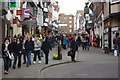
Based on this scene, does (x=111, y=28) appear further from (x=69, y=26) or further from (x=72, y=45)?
(x=69, y=26)

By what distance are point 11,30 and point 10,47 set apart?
17.7m

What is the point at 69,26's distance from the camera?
150 metres

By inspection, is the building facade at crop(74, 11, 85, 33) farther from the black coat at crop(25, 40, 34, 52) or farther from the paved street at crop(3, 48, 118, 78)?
the paved street at crop(3, 48, 118, 78)

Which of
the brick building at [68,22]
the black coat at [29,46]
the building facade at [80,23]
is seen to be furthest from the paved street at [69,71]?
the brick building at [68,22]

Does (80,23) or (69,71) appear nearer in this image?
(69,71)

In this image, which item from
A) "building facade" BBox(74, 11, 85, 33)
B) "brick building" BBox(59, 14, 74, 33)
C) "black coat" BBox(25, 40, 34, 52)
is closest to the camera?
"black coat" BBox(25, 40, 34, 52)

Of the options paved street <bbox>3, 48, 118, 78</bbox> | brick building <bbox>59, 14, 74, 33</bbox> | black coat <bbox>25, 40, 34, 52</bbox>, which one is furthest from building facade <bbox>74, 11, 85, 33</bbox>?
paved street <bbox>3, 48, 118, 78</bbox>

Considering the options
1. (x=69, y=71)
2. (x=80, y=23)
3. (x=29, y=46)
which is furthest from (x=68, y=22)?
(x=69, y=71)

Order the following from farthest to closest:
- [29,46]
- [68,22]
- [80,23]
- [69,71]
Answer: [68,22], [80,23], [29,46], [69,71]

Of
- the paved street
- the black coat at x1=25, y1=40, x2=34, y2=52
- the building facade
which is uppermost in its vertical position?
the building facade

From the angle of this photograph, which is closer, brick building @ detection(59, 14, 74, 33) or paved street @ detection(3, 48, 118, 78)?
paved street @ detection(3, 48, 118, 78)

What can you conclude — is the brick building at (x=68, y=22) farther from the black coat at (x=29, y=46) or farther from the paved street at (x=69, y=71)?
the paved street at (x=69, y=71)

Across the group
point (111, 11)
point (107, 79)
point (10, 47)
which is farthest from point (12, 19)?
point (107, 79)

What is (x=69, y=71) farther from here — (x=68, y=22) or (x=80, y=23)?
(x=68, y=22)
